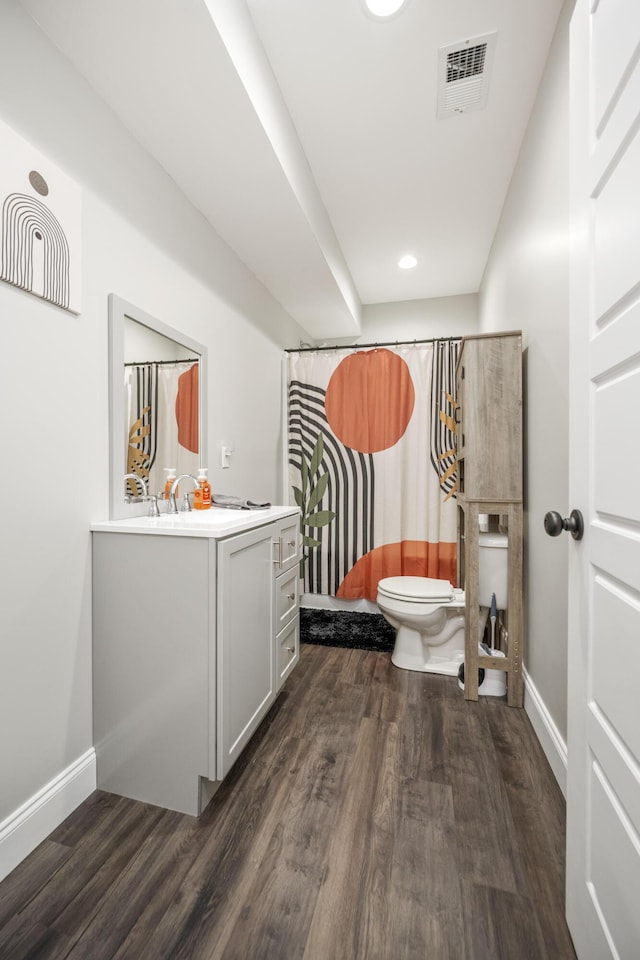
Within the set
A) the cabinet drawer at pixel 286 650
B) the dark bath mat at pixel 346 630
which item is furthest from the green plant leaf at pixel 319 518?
the cabinet drawer at pixel 286 650

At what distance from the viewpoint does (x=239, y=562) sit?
1.44 metres

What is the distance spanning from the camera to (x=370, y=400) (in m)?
2.97

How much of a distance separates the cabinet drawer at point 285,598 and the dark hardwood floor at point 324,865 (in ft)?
1.44

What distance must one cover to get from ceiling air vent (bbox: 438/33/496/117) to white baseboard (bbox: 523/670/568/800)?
8.14ft

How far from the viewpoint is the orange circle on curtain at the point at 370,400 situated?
2920 millimetres

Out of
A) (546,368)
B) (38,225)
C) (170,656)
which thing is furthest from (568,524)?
(38,225)

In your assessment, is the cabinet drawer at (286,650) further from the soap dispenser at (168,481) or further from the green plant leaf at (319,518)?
the green plant leaf at (319,518)

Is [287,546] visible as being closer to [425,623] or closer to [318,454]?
[425,623]

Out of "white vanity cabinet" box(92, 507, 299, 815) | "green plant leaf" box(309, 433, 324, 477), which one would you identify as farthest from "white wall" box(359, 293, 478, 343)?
"white vanity cabinet" box(92, 507, 299, 815)

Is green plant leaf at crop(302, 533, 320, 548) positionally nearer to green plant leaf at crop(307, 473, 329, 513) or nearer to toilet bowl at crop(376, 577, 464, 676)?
green plant leaf at crop(307, 473, 329, 513)

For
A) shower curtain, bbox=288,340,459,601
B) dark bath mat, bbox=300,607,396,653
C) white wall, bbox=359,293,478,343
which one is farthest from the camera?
white wall, bbox=359,293,478,343

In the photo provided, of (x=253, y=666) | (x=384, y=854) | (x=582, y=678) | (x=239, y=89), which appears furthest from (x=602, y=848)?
(x=239, y=89)

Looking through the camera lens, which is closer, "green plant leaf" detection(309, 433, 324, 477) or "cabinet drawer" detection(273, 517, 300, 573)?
"cabinet drawer" detection(273, 517, 300, 573)

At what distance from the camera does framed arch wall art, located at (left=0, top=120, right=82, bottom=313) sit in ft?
3.65
